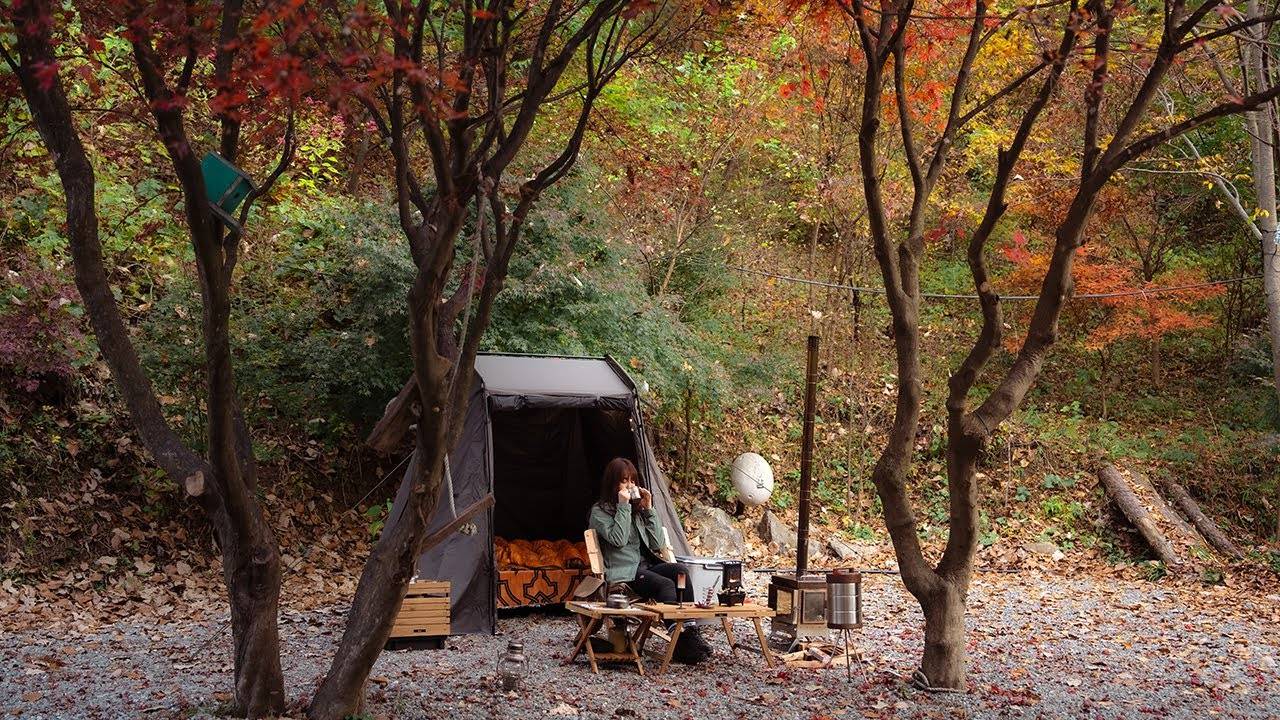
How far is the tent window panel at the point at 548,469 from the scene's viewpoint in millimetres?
8781

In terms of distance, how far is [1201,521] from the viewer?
11.3 meters

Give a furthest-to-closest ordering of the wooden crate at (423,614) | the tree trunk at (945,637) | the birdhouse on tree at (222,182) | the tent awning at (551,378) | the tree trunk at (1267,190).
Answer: the tree trunk at (1267,190) → the tent awning at (551,378) → the wooden crate at (423,614) → the tree trunk at (945,637) → the birdhouse on tree at (222,182)

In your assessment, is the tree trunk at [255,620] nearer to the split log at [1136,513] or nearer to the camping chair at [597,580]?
the camping chair at [597,580]

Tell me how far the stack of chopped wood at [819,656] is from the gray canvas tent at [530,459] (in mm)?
1516

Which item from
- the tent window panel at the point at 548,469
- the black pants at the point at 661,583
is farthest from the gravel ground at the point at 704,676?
the tent window panel at the point at 548,469

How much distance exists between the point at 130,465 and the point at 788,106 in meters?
8.33

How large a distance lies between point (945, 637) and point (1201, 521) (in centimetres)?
711

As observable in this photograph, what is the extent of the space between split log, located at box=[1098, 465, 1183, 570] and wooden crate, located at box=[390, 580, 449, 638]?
728 centimetres

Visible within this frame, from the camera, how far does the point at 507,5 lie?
415 centimetres

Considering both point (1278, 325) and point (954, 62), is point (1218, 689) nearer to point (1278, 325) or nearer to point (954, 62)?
point (1278, 325)

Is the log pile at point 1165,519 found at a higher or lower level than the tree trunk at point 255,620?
lower

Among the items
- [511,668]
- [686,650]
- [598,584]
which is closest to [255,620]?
[511,668]

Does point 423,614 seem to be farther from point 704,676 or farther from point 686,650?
point 704,676

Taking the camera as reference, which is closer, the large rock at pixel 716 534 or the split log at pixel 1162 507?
the large rock at pixel 716 534
